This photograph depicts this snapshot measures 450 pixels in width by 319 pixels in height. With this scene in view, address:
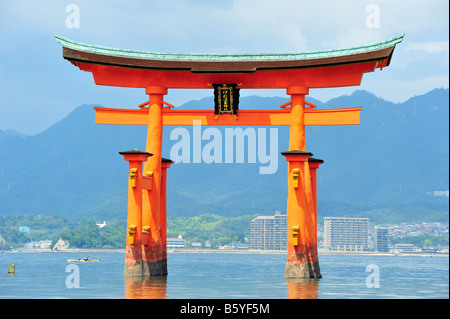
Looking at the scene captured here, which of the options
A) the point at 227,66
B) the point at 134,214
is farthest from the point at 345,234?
the point at 134,214

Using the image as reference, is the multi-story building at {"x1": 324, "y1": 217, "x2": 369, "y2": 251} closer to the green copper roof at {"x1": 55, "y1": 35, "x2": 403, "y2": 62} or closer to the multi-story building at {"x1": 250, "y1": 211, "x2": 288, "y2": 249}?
the multi-story building at {"x1": 250, "y1": 211, "x2": 288, "y2": 249}

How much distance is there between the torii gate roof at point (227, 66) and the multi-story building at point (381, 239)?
123565 mm

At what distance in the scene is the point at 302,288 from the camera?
1931cm

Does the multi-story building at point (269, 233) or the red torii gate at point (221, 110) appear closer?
the red torii gate at point (221, 110)

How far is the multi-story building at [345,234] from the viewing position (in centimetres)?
13862

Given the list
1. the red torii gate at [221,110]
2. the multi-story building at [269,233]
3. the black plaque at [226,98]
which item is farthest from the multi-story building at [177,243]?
the black plaque at [226,98]

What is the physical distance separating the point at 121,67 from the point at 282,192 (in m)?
173

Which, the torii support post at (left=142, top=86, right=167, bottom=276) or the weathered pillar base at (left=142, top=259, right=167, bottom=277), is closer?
the weathered pillar base at (left=142, top=259, right=167, bottom=277)

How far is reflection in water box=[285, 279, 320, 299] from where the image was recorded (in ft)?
57.4

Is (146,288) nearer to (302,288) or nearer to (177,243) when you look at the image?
(302,288)

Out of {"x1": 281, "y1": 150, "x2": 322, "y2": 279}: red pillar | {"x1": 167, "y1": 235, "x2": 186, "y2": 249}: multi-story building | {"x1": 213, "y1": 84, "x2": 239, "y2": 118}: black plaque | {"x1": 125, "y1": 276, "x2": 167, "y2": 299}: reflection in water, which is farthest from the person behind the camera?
{"x1": 167, "y1": 235, "x2": 186, "y2": 249}: multi-story building

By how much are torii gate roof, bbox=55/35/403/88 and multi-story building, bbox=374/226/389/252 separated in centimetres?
12356

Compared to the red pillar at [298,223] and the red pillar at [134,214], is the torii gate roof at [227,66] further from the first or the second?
the red pillar at [134,214]

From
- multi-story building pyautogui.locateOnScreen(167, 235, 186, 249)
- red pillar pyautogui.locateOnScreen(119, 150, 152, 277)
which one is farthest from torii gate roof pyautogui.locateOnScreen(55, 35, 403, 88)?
multi-story building pyautogui.locateOnScreen(167, 235, 186, 249)
